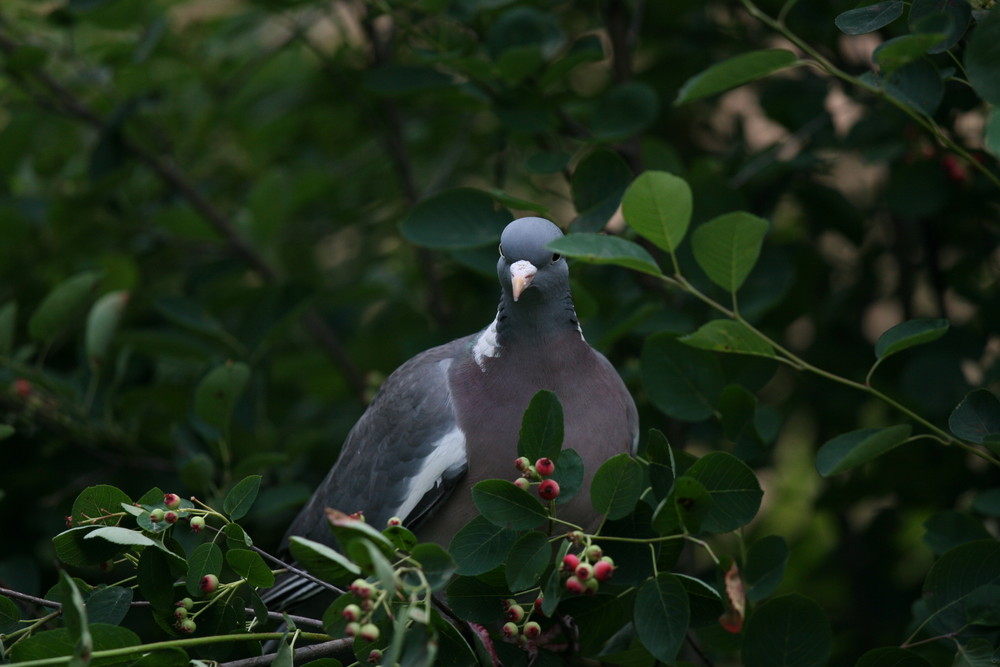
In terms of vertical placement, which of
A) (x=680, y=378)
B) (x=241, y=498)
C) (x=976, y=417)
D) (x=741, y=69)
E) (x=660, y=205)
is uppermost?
(x=741, y=69)

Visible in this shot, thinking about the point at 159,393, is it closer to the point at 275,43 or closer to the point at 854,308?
the point at 275,43

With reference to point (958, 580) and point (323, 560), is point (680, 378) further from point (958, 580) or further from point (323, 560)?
point (323, 560)

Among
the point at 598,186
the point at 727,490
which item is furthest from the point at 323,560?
the point at 598,186

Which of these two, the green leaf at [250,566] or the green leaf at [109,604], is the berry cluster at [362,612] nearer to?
the green leaf at [250,566]

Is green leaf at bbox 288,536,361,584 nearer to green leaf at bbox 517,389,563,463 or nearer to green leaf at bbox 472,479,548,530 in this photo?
green leaf at bbox 472,479,548,530

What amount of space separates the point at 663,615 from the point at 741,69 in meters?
0.86

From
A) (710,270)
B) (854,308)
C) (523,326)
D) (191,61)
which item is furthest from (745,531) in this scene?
(191,61)

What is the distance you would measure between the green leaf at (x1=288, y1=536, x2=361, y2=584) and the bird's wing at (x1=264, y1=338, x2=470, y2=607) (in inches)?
29.2

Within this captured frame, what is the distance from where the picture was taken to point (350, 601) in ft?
4.32

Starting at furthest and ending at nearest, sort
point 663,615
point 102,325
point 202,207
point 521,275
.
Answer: point 202,207
point 102,325
point 521,275
point 663,615

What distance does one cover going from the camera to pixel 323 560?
1288 mm

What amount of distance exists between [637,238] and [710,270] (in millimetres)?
754

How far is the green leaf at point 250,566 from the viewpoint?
147cm

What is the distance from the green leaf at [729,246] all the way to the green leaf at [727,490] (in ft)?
1.01
